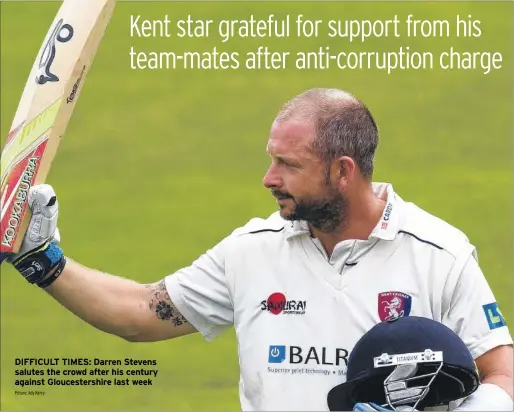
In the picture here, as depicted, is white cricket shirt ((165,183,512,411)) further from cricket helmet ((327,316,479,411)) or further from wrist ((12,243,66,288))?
wrist ((12,243,66,288))

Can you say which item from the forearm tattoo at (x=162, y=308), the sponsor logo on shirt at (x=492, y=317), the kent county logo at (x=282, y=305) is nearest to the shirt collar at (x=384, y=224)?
the kent county logo at (x=282, y=305)

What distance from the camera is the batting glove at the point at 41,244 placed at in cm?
557

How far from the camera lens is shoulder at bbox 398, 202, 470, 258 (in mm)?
5495

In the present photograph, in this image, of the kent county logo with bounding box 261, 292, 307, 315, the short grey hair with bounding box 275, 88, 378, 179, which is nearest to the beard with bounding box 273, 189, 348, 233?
the short grey hair with bounding box 275, 88, 378, 179

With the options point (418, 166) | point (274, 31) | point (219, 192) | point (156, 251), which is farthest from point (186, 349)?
point (274, 31)

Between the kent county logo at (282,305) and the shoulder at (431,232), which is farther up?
the shoulder at (431,232)

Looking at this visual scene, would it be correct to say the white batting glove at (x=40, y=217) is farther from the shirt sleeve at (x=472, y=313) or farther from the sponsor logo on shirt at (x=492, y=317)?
the sponsor logo on shirt at (x=492, y=317)

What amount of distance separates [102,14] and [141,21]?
28.4 feet

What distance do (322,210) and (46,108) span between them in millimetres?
1206

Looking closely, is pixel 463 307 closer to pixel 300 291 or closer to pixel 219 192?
pixel 300 291

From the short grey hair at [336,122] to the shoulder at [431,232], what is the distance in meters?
0.25

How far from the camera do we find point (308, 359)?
5.51 m

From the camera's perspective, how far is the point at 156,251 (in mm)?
11547

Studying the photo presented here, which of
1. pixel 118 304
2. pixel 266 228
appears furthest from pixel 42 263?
pixel 266 228
